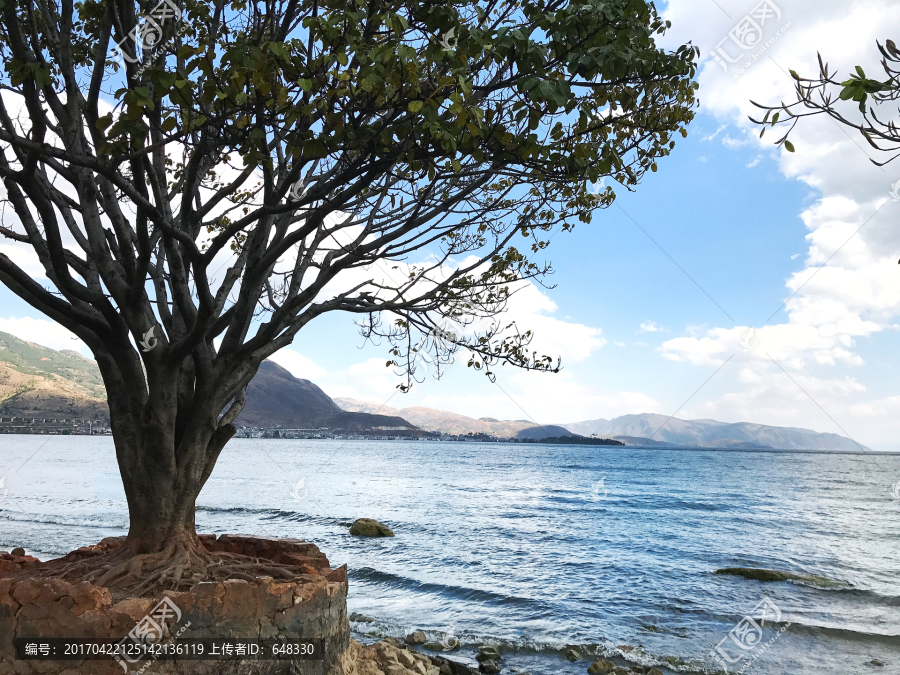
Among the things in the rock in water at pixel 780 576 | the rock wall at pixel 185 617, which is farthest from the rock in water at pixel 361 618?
the rock in water at pixel 780 576

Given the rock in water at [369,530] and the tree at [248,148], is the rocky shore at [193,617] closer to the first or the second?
the tree at [248,148]

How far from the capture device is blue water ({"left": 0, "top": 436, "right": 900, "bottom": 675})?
11820 millimetres

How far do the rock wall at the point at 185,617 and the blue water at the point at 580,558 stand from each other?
6.22 m

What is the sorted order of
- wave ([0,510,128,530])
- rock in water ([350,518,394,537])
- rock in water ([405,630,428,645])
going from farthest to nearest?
wave ([0,510,128,530]) < rock in water ([350,518,394,537]) < rock in water ([405,630,428,645])

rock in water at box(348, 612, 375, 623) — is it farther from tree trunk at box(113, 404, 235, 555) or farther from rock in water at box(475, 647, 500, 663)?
tree trunk at box(113, 404, 235, 555)

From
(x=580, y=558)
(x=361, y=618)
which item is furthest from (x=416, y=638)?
(x=580, y=558)

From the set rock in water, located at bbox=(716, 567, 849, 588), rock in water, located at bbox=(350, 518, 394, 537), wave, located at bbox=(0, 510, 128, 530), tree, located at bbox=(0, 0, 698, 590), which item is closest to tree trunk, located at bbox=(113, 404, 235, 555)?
tree, located at bbox=(0, 0, 698, 590)

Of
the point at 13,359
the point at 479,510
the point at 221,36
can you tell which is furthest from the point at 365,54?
the point at 13,359

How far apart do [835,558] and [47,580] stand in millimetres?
25094

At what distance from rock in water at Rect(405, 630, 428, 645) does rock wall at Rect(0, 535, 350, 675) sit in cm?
594

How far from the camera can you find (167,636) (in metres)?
4.70

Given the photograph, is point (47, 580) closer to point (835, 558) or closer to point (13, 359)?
point (835, 558)

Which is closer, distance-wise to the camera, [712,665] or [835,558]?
[712,665]

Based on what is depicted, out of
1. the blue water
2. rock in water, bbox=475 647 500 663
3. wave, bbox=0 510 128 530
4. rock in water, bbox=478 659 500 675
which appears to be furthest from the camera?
wave, bbox=0 510 128 530
